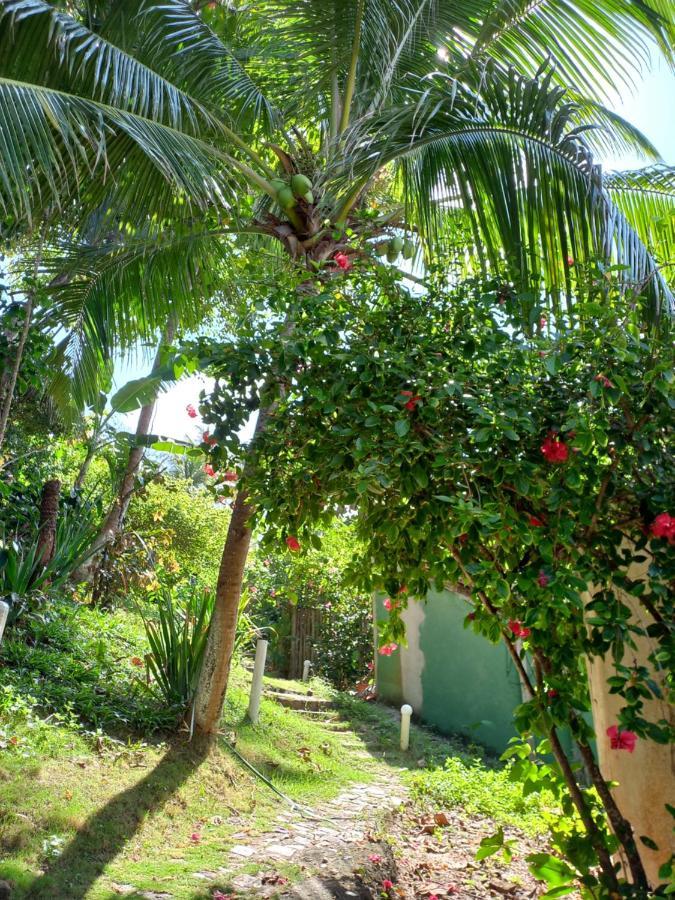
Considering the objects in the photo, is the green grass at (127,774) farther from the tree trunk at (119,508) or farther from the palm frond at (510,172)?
the palm frond at (510,172)

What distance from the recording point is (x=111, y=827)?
4465mm

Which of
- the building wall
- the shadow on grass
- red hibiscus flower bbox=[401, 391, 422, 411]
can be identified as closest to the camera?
red hibiscus flower bbox=[401, 391, 422, 411]

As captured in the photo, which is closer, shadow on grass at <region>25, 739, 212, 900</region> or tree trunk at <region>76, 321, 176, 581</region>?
shadow on grass at <region>25, 739, 212, 900</region>

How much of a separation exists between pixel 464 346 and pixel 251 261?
3574mm

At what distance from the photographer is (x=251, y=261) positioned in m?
6.30

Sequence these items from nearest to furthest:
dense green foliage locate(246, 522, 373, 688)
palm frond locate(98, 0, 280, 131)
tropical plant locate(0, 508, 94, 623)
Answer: palm frond locate(98, 0, 280, 131) → tropical plant locate(0, 508, 94, 623) → dense green foliage locate(246, 522, 373, 688)

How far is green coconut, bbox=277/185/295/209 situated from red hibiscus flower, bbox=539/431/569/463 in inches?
124

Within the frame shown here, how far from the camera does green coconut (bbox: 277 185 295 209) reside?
207 inches

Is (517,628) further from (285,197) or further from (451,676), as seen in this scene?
(451,676)

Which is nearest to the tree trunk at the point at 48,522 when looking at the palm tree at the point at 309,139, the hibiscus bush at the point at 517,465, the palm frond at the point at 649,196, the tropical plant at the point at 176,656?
the tropical plant at the point at 176,656

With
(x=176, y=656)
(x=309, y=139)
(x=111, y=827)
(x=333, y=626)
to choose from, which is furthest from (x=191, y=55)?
(x=333, y=626)

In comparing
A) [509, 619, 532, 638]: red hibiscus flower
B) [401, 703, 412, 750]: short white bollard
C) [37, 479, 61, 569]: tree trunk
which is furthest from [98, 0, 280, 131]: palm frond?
[401, 703, 412, 750]: short white bollard

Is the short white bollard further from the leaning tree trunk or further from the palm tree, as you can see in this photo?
the leaning tree trunk

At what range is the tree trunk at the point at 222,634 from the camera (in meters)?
5.91
